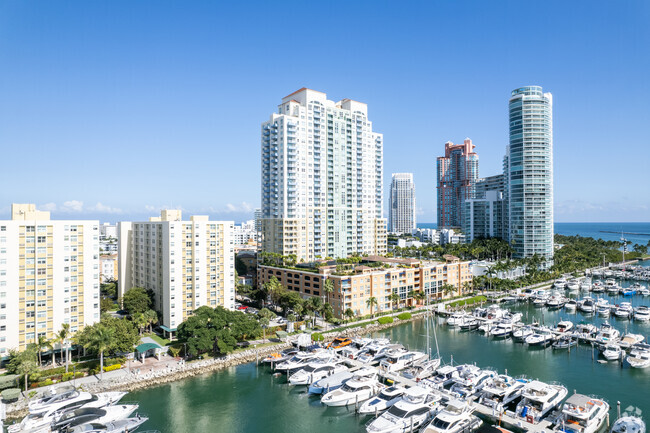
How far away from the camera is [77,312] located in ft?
170

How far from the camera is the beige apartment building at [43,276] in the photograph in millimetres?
47375

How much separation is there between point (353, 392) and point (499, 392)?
46.4 feet

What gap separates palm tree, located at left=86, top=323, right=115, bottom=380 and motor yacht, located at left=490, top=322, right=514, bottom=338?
5461cm

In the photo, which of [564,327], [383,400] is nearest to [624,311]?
[564,327]

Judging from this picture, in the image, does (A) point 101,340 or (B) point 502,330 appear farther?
(B) point 502,330

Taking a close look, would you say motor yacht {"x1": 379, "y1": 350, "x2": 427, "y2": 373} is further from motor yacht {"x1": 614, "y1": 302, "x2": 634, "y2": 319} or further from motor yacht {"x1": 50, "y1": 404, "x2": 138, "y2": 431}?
motor yacht {"x1": 614, "y1": 302, "x2": 634, "y2": 319}

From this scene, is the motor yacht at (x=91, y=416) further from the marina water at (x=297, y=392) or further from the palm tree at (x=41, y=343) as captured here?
the palm tree at (x=41, y=343)

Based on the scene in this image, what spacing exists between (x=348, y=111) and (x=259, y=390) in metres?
78.9

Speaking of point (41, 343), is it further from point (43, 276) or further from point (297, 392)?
point (297, 392)

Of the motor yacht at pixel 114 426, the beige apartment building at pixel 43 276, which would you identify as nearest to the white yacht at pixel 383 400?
the motor yacht at pixel 114 426

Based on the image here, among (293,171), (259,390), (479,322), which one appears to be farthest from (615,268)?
(259,390)

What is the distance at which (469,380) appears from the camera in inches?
1665

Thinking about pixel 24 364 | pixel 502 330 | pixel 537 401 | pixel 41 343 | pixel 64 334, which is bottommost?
→ pixel 502 330

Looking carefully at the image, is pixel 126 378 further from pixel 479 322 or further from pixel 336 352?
pixel 479 322
